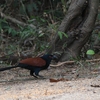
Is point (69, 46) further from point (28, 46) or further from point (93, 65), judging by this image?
point (28, 46)

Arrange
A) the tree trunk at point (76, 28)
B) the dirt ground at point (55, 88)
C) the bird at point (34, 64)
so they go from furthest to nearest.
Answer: the tree trunk at point (76, 28) → the bird at point (34, 64) → the dirt ground at point (55, 88)

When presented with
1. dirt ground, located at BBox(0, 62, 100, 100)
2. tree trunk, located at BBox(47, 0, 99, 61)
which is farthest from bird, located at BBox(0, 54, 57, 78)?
tree trunk, located at BBox(47, 0, 99, 61)

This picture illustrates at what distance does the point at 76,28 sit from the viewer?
7832 mm

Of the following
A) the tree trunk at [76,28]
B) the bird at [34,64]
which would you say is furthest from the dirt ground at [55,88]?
the tree trunk at [76,28]

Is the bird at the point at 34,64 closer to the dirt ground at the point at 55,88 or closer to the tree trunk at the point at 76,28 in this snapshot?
the dirt ground at the point at 55,88

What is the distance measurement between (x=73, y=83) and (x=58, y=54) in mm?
2553

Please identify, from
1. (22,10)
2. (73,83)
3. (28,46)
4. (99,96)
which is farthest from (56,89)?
(22,10)

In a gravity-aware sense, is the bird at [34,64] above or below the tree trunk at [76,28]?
below

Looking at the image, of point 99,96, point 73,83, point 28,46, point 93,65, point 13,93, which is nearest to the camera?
point 99,96

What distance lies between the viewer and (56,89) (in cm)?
485

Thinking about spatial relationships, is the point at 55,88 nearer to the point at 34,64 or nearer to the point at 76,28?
the point at 34,64

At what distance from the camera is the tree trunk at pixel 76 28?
7.53 metres

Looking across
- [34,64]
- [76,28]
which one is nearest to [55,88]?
[34,64]

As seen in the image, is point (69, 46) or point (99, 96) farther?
point (69, 46)
